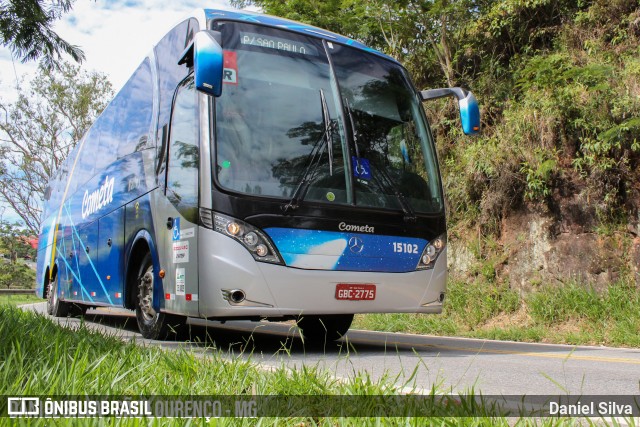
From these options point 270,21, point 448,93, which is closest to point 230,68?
point 270,21

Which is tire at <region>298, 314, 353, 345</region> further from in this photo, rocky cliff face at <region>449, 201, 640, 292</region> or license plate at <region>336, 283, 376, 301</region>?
rocky cliff face at <region>449, 201, 640, 292</region>

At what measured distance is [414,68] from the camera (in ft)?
55.4

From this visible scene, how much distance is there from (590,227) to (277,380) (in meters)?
A: 9.68

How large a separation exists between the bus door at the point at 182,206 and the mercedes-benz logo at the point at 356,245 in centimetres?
154

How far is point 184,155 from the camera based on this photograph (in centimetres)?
661

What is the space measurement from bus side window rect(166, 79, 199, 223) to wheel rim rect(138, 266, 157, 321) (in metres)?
1.26

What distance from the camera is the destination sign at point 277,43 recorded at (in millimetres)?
6629

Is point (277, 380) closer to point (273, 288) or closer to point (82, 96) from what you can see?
point (273, 288)

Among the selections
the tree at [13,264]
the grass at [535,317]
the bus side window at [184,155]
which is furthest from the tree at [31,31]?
the tree at [13,264]

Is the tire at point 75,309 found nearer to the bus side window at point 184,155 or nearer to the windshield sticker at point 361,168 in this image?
the bus side window at point 184,155

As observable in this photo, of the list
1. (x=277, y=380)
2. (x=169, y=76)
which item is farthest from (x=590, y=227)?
(x=277, y=380)

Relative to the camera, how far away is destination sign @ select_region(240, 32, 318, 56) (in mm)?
6629

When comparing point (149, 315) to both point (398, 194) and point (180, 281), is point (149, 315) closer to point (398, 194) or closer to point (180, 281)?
point (180, 281)

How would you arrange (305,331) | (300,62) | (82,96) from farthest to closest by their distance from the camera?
(82,96) < (305,331) < (300,62)
